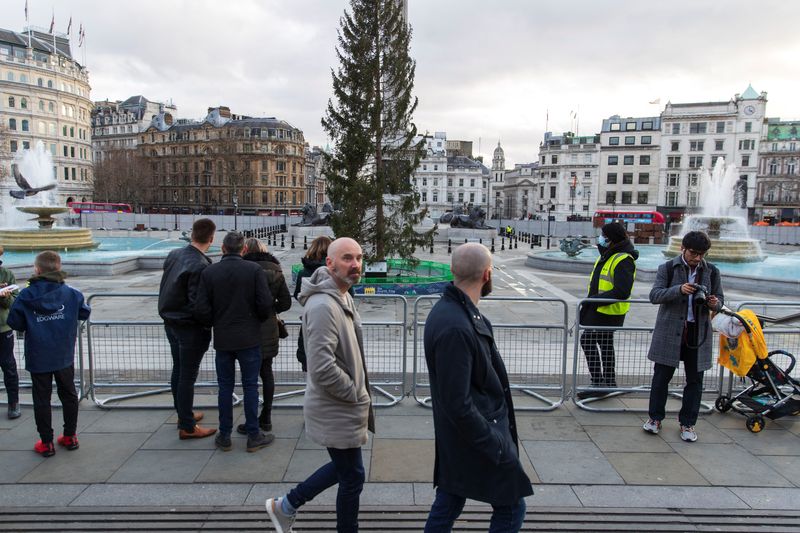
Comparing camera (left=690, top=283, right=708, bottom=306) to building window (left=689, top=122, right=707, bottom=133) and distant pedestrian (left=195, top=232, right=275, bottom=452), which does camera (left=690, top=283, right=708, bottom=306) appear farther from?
building window (left=689, top=122, right=707, bottom=133)

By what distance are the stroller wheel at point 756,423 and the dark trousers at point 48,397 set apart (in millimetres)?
7028

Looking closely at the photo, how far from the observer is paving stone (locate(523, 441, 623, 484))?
497cm

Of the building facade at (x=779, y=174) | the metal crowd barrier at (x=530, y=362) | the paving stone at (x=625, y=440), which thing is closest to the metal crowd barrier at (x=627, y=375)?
the metal crowd barrier at (x=530, y=362)

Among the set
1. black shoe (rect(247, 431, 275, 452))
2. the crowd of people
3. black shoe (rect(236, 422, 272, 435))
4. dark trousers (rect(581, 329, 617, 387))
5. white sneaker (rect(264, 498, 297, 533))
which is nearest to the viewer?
the crowd of people

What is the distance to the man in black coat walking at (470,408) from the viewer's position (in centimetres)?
290

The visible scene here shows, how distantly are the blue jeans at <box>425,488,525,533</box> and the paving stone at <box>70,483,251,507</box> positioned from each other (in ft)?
6.51

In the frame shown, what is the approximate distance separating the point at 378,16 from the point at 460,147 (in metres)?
126

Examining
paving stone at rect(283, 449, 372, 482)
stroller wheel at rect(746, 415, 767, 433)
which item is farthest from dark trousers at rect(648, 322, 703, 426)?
paving stone at rect(283, 449, 372, 482)

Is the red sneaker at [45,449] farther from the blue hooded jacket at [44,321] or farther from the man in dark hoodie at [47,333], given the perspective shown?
the blue hooded jacket at [44,321]

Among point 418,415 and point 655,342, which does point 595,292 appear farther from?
point 418,415

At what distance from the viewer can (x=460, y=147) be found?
143000 mm

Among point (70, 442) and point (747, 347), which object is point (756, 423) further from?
point (70, 442)

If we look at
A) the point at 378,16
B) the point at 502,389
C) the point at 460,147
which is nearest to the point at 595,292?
the point at 502,389

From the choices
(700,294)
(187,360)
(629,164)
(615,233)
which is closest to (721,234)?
(615,233)
